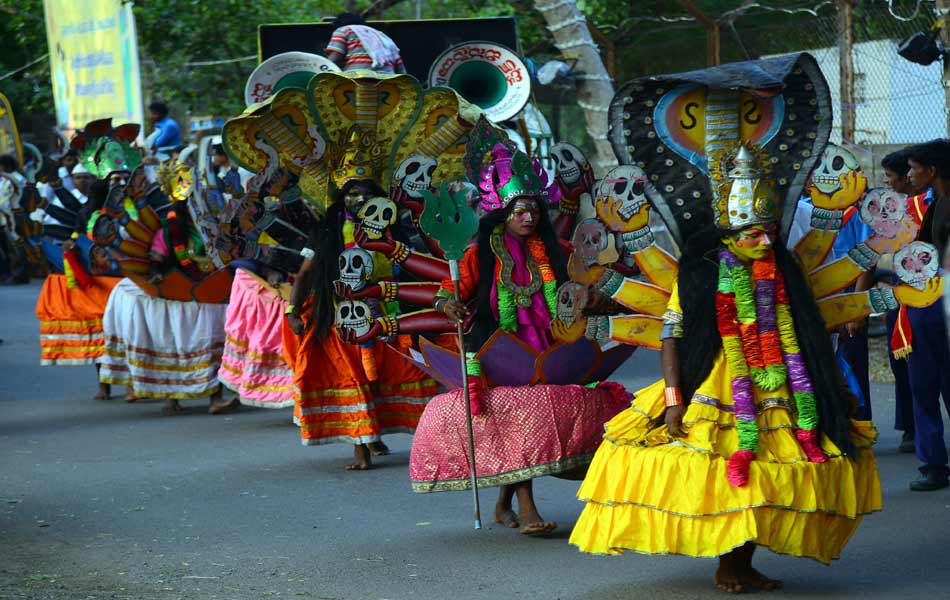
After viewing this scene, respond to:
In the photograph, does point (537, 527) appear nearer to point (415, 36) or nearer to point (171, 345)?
point (171, 345)

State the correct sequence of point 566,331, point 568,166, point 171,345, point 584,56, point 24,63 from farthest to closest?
1. point 24,63
2. point 584,56
3. point 171,345
4. point 568,166
5. point 566,331

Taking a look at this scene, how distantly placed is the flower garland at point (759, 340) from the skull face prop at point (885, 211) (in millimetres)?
514

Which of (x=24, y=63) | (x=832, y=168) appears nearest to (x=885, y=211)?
(x=832, y=168)

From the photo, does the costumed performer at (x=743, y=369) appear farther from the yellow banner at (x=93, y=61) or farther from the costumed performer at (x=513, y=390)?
the yellow banner at (x=93, y=61)

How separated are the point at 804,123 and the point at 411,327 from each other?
89.3 inches

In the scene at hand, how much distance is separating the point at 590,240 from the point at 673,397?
0.92 m

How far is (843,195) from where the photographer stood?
6.01 meters

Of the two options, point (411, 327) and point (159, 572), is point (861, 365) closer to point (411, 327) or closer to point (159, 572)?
point (411, 327)

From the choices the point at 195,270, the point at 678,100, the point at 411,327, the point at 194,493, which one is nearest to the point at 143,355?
the point at 195,270

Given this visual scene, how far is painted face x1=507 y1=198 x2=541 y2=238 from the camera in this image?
6984mm

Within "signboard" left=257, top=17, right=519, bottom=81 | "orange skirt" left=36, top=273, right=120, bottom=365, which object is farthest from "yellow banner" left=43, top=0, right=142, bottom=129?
"orange skirt" left=36, top=273, right=120, bottom=365

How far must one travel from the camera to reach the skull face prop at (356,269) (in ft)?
23.5

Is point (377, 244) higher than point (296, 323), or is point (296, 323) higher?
point (377, 244)

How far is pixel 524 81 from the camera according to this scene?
1291 cm
